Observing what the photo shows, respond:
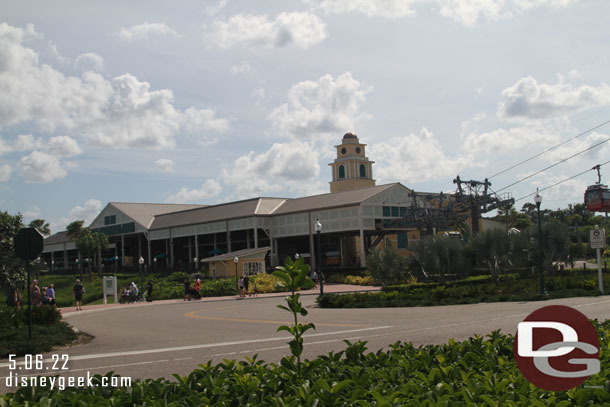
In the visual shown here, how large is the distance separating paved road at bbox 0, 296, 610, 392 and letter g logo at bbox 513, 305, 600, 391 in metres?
6.97

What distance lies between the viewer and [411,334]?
41.5 feet

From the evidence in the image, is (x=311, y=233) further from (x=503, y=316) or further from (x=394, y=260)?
(x=503, y=316)

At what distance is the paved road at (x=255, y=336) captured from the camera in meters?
10.3

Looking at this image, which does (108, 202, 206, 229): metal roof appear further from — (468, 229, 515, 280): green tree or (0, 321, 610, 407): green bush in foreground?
(0, 321, 610, 407): green bush in foreground

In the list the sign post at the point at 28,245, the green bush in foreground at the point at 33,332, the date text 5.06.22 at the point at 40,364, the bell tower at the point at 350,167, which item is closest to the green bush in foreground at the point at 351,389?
the date text 5.06.22 at the point at 40,364

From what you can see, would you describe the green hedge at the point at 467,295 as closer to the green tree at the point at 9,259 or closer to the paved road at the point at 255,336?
the paved road at the point at 255,336

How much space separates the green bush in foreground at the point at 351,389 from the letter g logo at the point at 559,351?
1.35m

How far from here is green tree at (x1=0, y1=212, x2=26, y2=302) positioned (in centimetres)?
2097

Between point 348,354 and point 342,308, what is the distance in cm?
1738

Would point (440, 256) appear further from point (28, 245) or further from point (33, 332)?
point (28, 245)

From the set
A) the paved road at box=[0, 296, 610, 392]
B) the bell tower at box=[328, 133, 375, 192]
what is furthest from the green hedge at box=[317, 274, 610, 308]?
the bell tower at box=[328, 133, 375, 192]

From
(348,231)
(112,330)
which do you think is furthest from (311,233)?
(112,330)

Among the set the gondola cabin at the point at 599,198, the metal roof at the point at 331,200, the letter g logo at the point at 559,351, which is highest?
the metal roof at the point at 331,200

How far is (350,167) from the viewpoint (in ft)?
291
